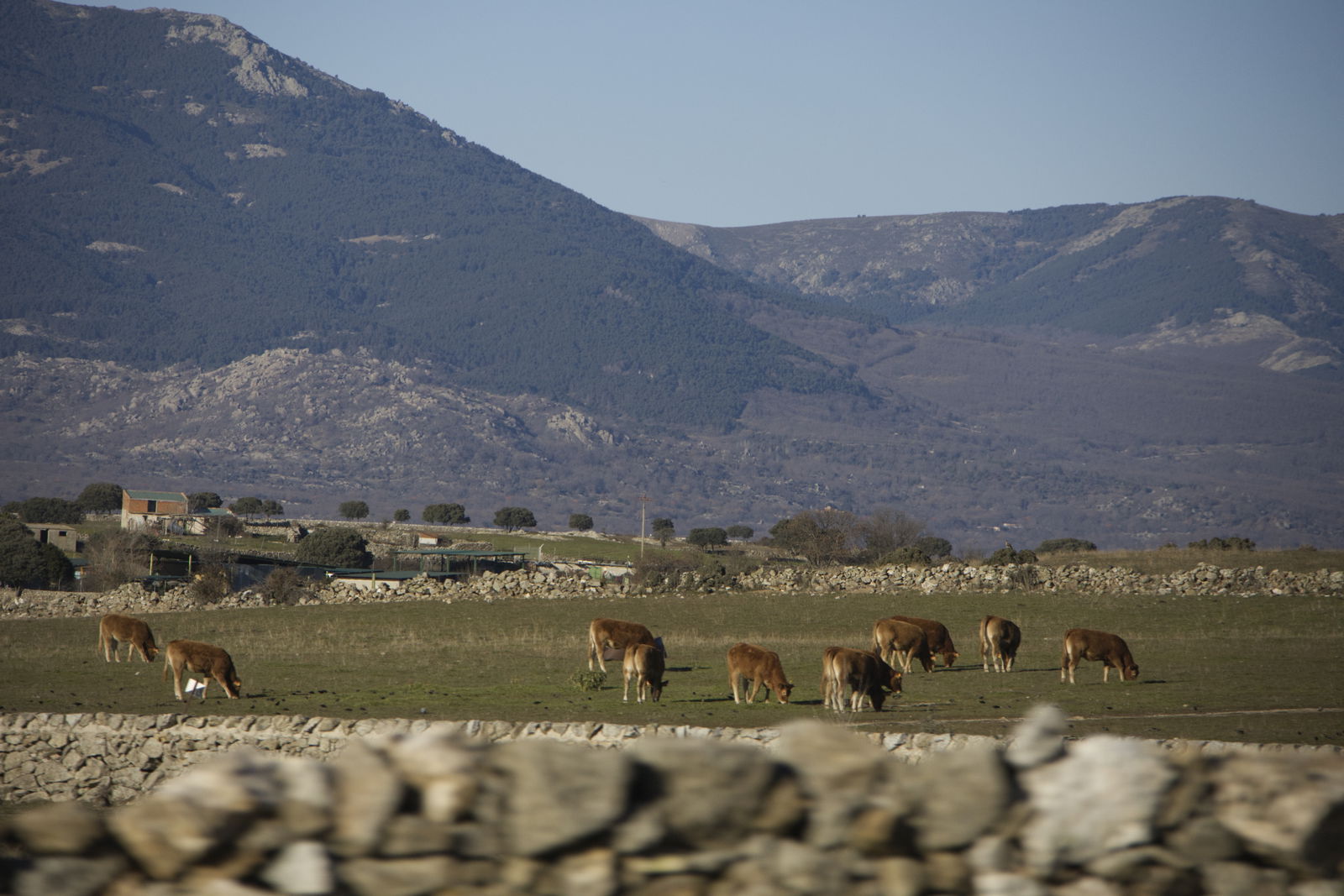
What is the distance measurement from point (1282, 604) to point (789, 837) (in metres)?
38.8

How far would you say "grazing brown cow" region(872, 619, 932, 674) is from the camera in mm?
29016

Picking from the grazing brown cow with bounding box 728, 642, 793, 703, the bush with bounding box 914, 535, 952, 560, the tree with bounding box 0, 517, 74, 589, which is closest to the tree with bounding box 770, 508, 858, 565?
the bush with bounding box 914, 535, 952, 560

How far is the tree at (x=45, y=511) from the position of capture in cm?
10206

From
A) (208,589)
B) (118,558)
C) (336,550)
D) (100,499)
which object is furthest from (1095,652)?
Answer: (100,499)

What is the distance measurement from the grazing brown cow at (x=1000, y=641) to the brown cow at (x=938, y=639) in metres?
1.21

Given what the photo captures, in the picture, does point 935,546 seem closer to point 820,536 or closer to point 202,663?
point 820,536

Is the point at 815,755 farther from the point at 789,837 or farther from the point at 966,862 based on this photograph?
the point at 966,862

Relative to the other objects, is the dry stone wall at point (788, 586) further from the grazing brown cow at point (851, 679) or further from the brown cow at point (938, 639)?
the grazing brown cow at point (851, 679)

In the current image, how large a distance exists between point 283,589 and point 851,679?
33.5 metres

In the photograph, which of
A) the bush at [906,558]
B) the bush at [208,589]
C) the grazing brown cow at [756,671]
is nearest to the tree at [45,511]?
the bush at [208,589]

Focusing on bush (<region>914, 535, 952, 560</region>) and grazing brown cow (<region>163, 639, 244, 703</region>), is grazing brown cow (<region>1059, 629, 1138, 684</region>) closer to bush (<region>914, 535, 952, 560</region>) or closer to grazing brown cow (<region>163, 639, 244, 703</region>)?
grazing brown cow (<region>163, 639, 244, 703</region>)

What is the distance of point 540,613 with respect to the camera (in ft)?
146

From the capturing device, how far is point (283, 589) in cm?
5088

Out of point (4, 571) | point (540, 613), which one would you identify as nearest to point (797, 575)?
point (540, 613)
